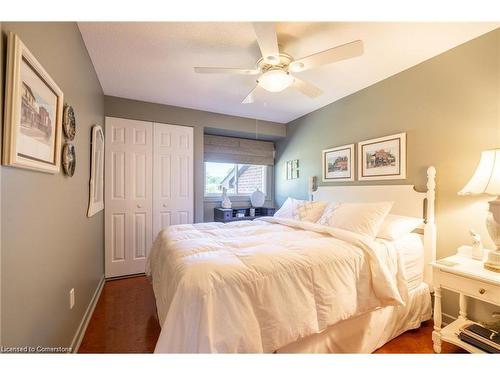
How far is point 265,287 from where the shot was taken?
1170mm

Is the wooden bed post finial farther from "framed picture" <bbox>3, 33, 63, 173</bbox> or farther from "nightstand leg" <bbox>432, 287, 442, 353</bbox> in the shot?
"framed picture" <bbox>3, 33, 63, 173</bbox>

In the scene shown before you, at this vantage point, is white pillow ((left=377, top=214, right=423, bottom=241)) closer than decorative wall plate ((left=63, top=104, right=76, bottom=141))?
No

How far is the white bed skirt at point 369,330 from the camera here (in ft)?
4.42

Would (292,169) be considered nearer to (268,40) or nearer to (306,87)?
(306,87)

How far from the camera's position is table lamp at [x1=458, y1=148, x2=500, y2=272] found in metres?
1.38

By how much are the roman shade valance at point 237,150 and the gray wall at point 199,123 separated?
0.12 m

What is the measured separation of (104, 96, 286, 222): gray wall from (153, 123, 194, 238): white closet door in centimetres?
10

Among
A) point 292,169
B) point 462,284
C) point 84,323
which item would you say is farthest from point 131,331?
point 292,169

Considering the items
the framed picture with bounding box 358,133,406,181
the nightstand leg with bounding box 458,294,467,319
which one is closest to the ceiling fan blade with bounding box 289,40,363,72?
the framed picture with bounding box 358,133,406,181

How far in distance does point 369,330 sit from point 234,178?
3212 millimetres

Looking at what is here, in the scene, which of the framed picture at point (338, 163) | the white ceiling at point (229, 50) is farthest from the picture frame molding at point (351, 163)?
the white ceiling at point (229, 50)

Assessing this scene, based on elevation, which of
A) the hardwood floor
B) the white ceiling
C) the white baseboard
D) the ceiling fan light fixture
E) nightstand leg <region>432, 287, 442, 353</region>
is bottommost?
the hardwood floor
